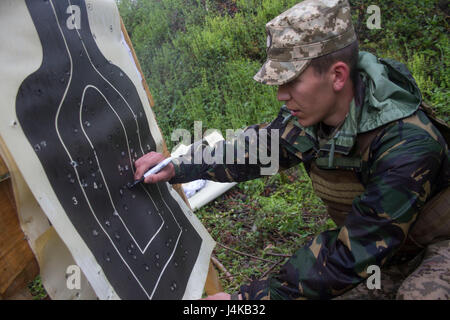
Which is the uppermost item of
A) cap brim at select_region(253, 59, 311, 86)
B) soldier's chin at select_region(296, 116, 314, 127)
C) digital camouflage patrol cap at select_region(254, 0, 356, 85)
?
digital camouflage patrol cap at select_region(254, 0, 356, 85)

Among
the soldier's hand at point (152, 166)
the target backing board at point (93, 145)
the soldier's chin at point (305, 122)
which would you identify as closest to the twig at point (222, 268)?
the target backing board at point (93, 145)

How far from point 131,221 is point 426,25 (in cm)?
403

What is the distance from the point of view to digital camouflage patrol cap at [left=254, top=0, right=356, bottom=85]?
160 centimetres

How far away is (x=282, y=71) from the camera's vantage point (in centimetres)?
166

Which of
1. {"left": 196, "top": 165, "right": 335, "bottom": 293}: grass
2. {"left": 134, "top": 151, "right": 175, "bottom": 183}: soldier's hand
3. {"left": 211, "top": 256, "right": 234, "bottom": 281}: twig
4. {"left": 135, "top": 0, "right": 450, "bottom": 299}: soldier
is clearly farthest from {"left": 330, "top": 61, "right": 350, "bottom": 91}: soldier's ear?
{"left": 211, "top": 256, "right": 234, "bottom": 281}: twig

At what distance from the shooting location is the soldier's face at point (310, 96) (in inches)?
65.7

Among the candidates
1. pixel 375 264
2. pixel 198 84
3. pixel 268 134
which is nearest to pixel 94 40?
pixel 268 134

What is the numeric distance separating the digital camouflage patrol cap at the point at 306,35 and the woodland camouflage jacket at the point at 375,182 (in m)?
0.25

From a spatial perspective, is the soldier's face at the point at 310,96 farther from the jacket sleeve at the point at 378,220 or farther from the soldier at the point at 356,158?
the jacket sleeve at the point at 378,220

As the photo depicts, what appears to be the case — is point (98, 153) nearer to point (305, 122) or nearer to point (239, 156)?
point (239, 156)

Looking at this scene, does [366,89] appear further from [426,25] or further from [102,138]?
[426,25]

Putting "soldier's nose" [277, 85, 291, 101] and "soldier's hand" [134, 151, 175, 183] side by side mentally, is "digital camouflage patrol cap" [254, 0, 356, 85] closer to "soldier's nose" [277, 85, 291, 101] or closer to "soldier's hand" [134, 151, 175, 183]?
"soldier's nose" [277, 85, 291, 101]

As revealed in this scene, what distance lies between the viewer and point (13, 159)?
119 cm

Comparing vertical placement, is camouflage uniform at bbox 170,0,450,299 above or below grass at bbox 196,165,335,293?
above
